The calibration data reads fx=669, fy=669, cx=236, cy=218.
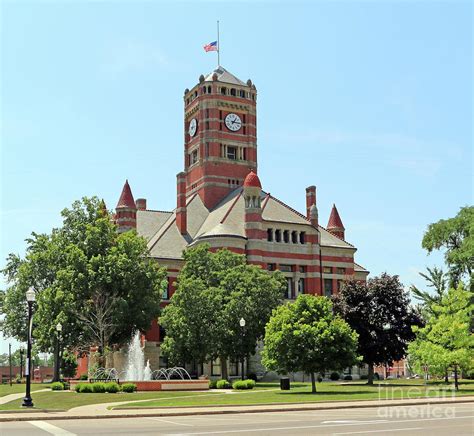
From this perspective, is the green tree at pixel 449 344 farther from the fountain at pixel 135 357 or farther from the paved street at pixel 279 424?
the fountain at pixel 135 357

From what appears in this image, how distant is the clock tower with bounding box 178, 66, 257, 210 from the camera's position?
277 feet

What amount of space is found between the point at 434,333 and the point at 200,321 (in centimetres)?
2122

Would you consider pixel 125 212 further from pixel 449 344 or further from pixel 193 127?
pixel 449 344

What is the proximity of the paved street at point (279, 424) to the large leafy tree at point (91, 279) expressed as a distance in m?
33.5

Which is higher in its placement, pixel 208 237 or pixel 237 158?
pixel 237 158

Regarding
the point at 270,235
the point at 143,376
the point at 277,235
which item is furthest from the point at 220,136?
the point at 143,376

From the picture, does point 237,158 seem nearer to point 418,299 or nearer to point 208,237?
point 208,237

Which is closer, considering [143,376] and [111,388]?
[111,388]

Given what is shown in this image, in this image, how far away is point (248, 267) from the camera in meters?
60.9

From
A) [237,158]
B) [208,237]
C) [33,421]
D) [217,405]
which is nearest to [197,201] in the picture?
[237,158]

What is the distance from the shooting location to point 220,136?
3383 inches

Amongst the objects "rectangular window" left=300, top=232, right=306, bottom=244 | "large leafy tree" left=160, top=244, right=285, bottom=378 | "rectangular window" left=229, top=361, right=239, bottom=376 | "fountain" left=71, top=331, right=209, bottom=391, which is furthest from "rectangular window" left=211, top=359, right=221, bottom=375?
"rectangular window" left=300, top=232, right=306, bottom=244

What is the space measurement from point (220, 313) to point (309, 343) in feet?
56.3

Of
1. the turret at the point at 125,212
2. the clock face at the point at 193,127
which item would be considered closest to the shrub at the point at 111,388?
the turret at the point at 125,212
